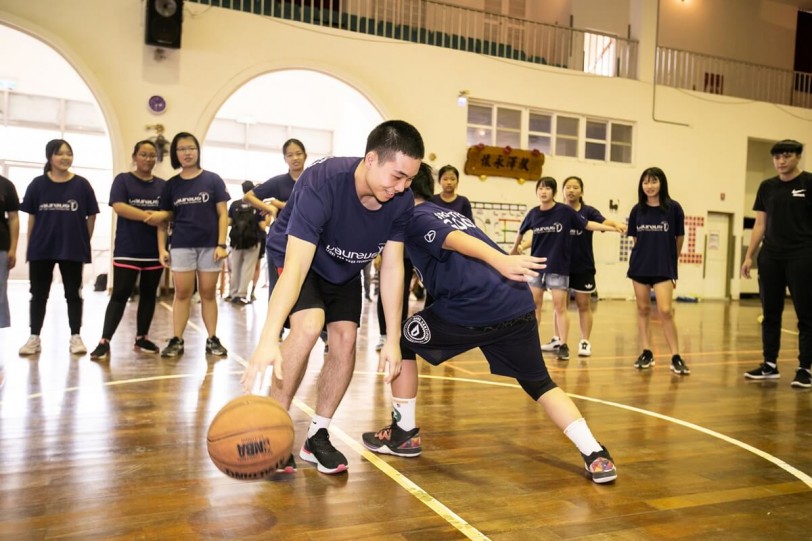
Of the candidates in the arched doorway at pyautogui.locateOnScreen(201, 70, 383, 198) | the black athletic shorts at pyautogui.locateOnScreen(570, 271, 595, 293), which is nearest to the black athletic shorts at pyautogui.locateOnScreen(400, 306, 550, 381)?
the black athletic shorts at pyautogui.locateOnScreen(570, 271, 595, 293)

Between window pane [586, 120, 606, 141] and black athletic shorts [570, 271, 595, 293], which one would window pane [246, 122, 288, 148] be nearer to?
window pane [586, 120, 606, 141]

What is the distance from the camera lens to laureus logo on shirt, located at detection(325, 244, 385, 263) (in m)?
2.77

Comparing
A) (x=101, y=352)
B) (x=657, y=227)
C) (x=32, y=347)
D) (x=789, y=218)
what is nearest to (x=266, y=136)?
(x=32, y=347)

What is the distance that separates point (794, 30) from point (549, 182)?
1709 cm

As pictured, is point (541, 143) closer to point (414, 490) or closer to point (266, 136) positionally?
point (266, 136)

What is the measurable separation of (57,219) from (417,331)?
367 centimetres

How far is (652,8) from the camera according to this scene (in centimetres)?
1534

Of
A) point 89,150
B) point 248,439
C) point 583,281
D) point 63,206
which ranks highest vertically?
point 89,150

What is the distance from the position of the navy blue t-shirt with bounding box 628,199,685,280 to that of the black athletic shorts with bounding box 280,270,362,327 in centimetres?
344

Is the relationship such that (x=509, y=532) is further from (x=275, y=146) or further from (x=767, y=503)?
(x=275, y=146)

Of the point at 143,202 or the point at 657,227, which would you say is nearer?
the point at 143,202

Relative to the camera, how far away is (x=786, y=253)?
5395 millimetres

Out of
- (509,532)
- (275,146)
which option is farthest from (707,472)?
(275,146)

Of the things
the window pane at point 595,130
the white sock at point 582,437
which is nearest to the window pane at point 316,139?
the window pane at point 595,130
